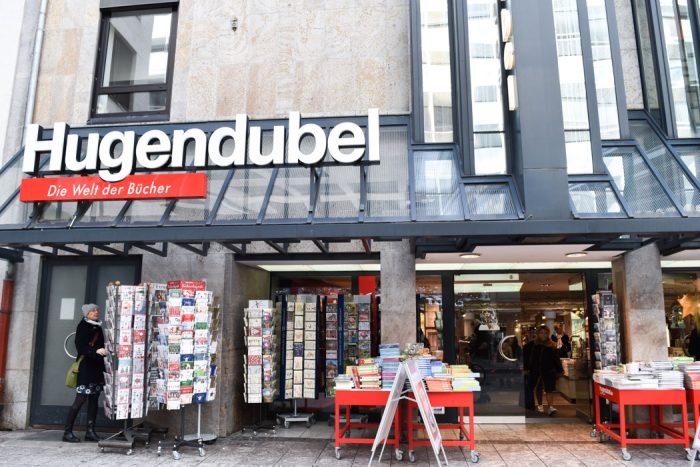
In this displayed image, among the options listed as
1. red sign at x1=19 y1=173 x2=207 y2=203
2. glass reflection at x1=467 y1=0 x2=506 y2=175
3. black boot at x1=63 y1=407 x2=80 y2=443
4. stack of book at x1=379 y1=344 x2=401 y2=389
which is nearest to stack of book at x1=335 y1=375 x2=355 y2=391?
stack of book at x1=379 y1=344 x2=401 y2=389

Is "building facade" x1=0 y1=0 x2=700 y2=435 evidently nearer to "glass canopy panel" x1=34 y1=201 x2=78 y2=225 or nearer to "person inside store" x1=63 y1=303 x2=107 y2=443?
"glass canopy panel" x1=34 y1=201 x2=78 y2=225

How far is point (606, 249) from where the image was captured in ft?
26.9

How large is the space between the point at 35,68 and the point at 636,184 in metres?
11.1

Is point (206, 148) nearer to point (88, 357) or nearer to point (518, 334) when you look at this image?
point (88, 357)

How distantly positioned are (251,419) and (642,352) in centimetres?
688

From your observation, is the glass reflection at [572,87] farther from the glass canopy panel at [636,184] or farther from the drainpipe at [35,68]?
the drainpipe at [35,68]

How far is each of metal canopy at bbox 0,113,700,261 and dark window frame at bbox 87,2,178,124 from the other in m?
1.93

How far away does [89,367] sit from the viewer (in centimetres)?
815

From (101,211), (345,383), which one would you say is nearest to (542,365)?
(345,383)

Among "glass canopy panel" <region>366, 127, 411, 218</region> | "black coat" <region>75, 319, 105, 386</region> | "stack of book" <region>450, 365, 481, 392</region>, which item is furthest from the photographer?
"black coat" <region>75, 319, 105, 386</region>

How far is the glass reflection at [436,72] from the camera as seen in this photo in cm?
930

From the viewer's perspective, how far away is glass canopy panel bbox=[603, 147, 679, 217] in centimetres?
704

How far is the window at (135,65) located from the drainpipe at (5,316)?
3.43 metres

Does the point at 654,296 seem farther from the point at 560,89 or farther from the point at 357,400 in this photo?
the point at 357,400
